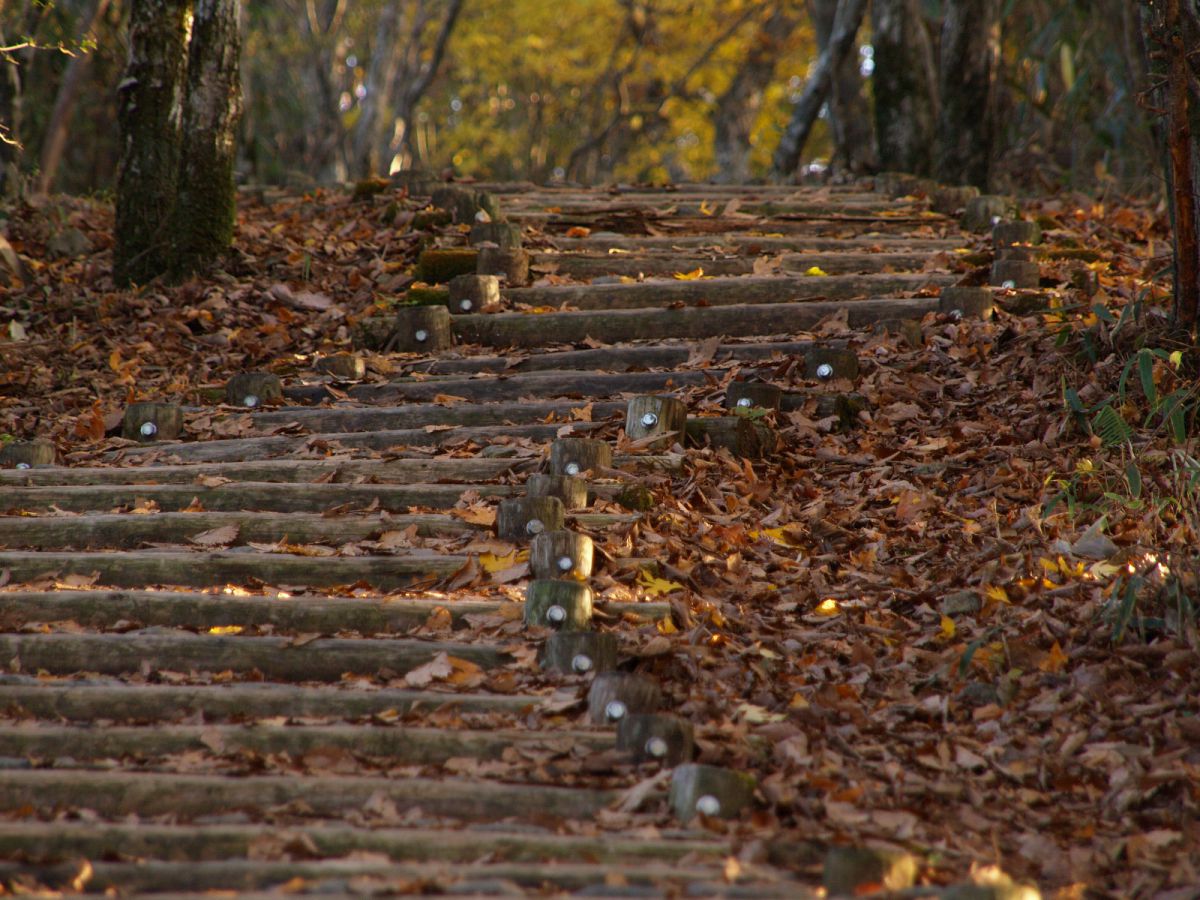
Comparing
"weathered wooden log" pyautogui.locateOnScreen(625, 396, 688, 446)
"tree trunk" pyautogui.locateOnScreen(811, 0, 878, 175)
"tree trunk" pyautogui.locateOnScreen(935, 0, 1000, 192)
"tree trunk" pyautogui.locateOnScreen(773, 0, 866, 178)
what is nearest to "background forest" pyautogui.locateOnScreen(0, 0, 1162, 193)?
"tree trunk" pyautogui.locateOnScreen(811, 0, 878, 175)

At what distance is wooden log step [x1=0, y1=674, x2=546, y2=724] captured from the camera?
402 centimetres

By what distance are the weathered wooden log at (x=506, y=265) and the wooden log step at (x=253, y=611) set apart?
3.66 meters

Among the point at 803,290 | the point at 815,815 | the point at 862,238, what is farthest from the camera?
the point at 862,238

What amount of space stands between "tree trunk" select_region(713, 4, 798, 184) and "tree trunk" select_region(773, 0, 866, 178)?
8556 mm

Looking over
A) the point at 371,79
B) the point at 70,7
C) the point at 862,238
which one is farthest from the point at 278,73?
the point at 862,238

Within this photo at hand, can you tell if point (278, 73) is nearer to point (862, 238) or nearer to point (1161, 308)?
point (862, 238)

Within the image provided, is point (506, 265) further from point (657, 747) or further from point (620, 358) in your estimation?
point (657, 747)

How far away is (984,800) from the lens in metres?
3.71

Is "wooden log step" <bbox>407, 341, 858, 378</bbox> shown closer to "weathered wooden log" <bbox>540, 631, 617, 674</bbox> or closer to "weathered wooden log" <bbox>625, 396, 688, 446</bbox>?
"weathered wooden log" <bbox>625, 396, 688, 446</bbox>

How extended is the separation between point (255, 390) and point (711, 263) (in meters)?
3.07

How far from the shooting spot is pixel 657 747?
3734 mm

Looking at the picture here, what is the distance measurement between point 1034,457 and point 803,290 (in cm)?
233

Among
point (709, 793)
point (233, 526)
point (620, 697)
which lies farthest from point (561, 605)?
point (233, 526)

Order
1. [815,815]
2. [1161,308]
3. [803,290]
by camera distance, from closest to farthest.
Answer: [815,815]
[1161,308]
[803,290]
